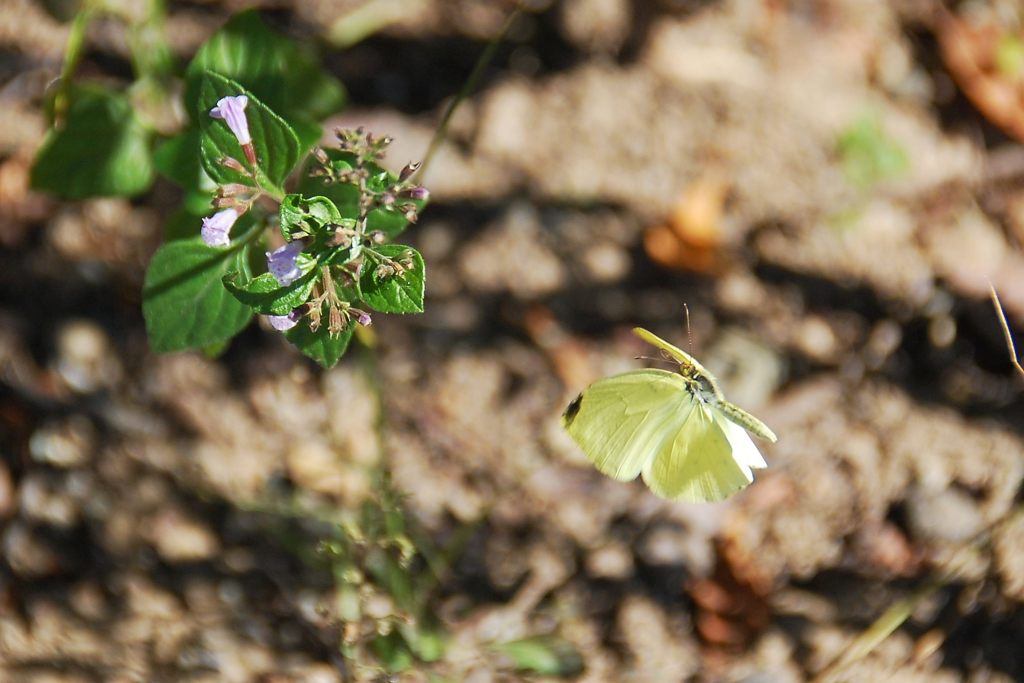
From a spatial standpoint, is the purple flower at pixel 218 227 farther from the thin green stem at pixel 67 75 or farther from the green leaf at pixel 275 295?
the thin green stem at pixel 67 75

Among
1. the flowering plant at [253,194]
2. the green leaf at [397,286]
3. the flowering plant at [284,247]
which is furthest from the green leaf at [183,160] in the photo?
the green leaf at [397,286]

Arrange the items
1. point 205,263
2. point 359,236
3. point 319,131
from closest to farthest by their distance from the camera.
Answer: point 359,236 < point 205,263 < point 319,131

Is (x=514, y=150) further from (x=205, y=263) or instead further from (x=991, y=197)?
(x=991, y=197)

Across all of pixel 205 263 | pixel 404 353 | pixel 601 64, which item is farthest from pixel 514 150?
pixel 205 263

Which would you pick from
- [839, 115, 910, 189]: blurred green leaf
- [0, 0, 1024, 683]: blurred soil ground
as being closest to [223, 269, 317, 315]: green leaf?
[0, 0, 1024, 683]: blurred soil ground

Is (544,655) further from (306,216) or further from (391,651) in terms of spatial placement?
(306,216)
